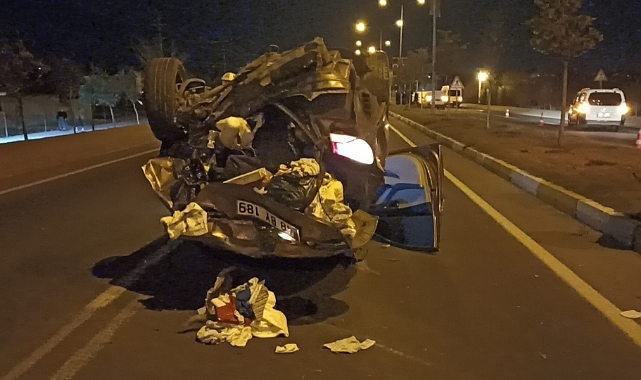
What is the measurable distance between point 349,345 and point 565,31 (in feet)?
55.4

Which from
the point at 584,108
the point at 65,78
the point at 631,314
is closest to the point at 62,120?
the point at 65,78

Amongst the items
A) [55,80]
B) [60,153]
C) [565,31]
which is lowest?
[60,153]

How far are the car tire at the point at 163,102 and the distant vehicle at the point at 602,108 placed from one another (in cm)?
2665

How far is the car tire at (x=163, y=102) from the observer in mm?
7402

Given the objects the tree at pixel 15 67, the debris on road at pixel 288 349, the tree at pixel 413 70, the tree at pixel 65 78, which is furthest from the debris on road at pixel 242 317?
the tree at pixel 413 70

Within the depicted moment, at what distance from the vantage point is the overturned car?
5.75 metres

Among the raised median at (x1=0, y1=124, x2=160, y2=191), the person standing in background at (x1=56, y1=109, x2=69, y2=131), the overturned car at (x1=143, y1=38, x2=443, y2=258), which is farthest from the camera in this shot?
the person standing in background at (x1=56, y1=109, x2=69, y2=131)

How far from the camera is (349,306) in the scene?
6.03 metres

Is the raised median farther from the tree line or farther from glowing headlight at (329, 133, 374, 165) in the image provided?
glowing headlight at (329, 133, 374, 165)

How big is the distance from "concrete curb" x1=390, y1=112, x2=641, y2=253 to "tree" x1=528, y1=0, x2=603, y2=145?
200 inches

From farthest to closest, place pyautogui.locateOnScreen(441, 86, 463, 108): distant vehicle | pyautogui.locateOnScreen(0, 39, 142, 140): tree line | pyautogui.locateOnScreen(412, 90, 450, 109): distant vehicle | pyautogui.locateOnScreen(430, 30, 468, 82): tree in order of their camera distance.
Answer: pyautogui.locateOnScreen(430, 30, 468, 82): tree → pyautogui.locateOnScreen(412, 90, 450, 109): distant vehicle → pyautogui.locateOnScreen(441, 86, 463, 108): distant vehicle → pyautogui.locateOnScreen(0, 39, 142, 140): tree line

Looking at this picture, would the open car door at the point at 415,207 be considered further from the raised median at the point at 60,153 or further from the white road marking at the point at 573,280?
the raised median at the point at 60,153

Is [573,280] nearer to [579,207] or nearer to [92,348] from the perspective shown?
[579,207]

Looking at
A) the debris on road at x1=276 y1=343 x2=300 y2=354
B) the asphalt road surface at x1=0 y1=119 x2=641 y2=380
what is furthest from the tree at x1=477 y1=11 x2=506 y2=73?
the debris on road at x1=276 y1=343 x2=300 y2=354
